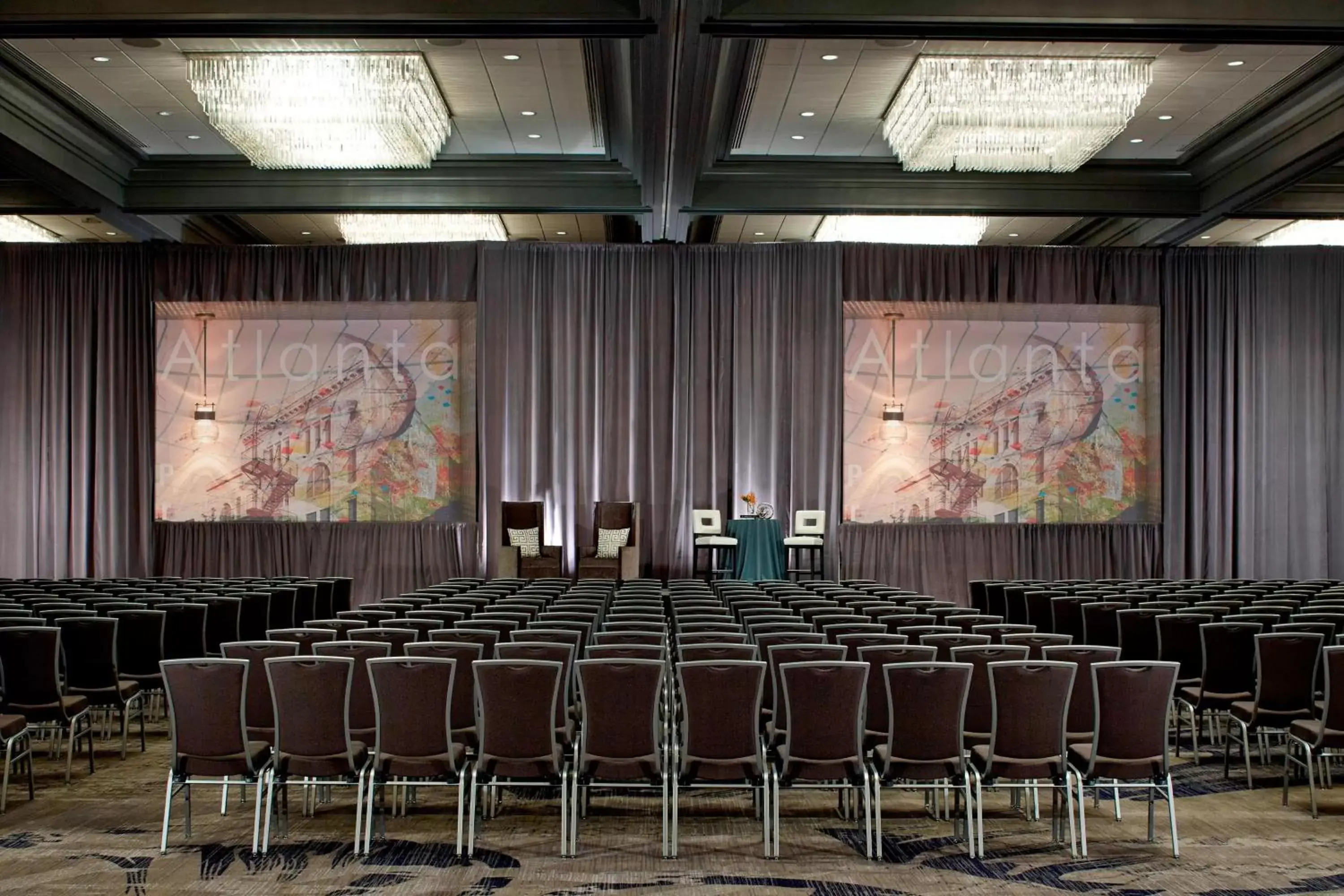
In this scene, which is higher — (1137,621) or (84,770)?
(1137,621)

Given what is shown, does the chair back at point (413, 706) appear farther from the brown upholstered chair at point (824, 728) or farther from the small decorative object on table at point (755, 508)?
the small decorative object on table at point (755, 508)

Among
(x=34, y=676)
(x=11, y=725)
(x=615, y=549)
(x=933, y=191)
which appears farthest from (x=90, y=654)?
(x=933, y=191)

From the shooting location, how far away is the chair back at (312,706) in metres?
5.77

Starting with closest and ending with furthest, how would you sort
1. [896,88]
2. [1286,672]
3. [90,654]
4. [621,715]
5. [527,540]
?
[621,715], [1286,672], [90,654], [896,88], [527,540]

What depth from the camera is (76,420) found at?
59.4ft

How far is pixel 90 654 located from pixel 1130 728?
623cm

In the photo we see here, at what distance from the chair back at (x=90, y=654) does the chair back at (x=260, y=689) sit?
202 centimetres

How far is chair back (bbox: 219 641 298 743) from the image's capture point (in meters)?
6.40

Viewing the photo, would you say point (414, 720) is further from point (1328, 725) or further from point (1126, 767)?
point (1328, 725)

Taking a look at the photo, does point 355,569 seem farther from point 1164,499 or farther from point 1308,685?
point 1308,685

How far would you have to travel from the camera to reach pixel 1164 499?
18.3 meters

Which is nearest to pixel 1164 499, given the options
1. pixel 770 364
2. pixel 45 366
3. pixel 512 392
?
pixel 770 364

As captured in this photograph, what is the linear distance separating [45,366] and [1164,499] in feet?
53.7

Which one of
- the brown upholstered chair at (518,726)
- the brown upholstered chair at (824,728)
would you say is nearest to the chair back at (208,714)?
the brown upholstered chair at (518,726)
